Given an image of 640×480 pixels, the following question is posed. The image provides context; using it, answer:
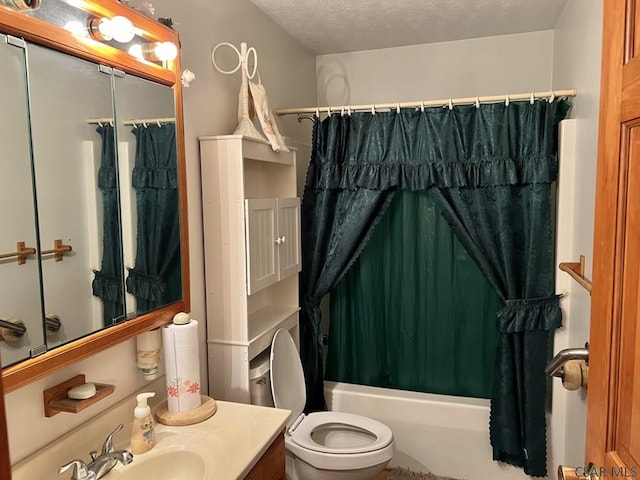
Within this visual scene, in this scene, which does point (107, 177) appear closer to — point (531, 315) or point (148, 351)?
point (148, 351)

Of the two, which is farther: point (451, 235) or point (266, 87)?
point (451, 235)

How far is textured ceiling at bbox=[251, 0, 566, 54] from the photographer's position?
2371 mm

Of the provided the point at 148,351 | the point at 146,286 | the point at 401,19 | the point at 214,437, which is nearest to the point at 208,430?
the point at 214,437

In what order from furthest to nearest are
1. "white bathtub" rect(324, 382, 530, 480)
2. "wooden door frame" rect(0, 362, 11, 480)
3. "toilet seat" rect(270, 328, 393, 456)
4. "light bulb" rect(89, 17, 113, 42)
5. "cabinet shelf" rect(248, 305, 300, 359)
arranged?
"white bathtub" rect(324, 382, 530, 480)
"toilet seat" rect(270, 328, 393, 456)
"cabinet shelf" rect(248, 305, 300, 359)
"light bulb" rect(89, 17, 113, 42)
"wooden door frame" rect(0, 362, 11, 480)

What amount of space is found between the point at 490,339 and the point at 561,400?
0.50 meters

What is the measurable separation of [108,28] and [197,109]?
23.1 inches

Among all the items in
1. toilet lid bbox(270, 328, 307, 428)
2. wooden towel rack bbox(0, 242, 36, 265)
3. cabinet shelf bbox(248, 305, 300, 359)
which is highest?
wooden towel rack bbox(0, 242, 36, 265)

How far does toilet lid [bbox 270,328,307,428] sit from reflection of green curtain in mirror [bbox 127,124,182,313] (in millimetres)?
695

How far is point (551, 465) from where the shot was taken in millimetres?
2414

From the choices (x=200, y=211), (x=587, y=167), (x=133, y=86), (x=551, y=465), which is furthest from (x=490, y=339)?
(x=133, y=86)

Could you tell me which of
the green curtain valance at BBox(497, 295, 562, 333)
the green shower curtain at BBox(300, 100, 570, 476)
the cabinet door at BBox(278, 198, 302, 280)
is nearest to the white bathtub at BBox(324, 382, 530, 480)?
the green shower curtain at BBox(300, 100, 570, 476)

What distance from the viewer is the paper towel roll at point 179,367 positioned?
164 cm

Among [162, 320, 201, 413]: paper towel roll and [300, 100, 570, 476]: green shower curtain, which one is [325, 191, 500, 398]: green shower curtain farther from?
[162, 320, 201, 413]: paper towel roll

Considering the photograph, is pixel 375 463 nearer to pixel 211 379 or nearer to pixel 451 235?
pixel 211 379
